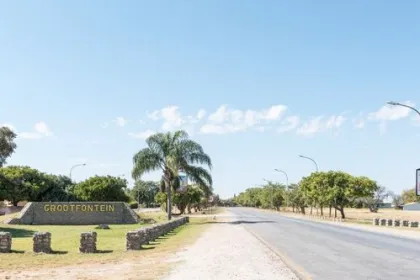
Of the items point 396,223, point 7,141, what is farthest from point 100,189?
point 396,223

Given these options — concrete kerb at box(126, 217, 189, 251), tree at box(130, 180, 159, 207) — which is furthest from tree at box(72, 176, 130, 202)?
tree at box(130, 180, 159, 207)

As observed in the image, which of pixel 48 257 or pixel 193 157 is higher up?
pixel 193 157

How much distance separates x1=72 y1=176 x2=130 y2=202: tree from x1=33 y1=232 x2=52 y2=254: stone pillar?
3949 centimetres

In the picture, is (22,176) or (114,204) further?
(22,176)

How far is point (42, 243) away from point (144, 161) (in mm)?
27074

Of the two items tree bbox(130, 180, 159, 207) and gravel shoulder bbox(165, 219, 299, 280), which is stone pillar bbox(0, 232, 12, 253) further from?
tree bbox(130, 180, 159, 207)

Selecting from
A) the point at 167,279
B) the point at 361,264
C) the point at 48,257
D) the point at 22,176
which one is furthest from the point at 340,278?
the point at 22,176

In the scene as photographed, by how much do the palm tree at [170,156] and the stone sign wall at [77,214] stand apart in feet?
12.5

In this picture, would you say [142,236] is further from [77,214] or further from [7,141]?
[7,141]

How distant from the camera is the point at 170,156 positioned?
153ft

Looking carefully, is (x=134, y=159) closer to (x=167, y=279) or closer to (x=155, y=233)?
(x=155, y=233)

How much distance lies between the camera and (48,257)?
60.3 feet

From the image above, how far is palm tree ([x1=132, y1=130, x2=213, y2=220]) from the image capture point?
155 ft

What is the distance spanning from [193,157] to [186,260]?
31974 mm
